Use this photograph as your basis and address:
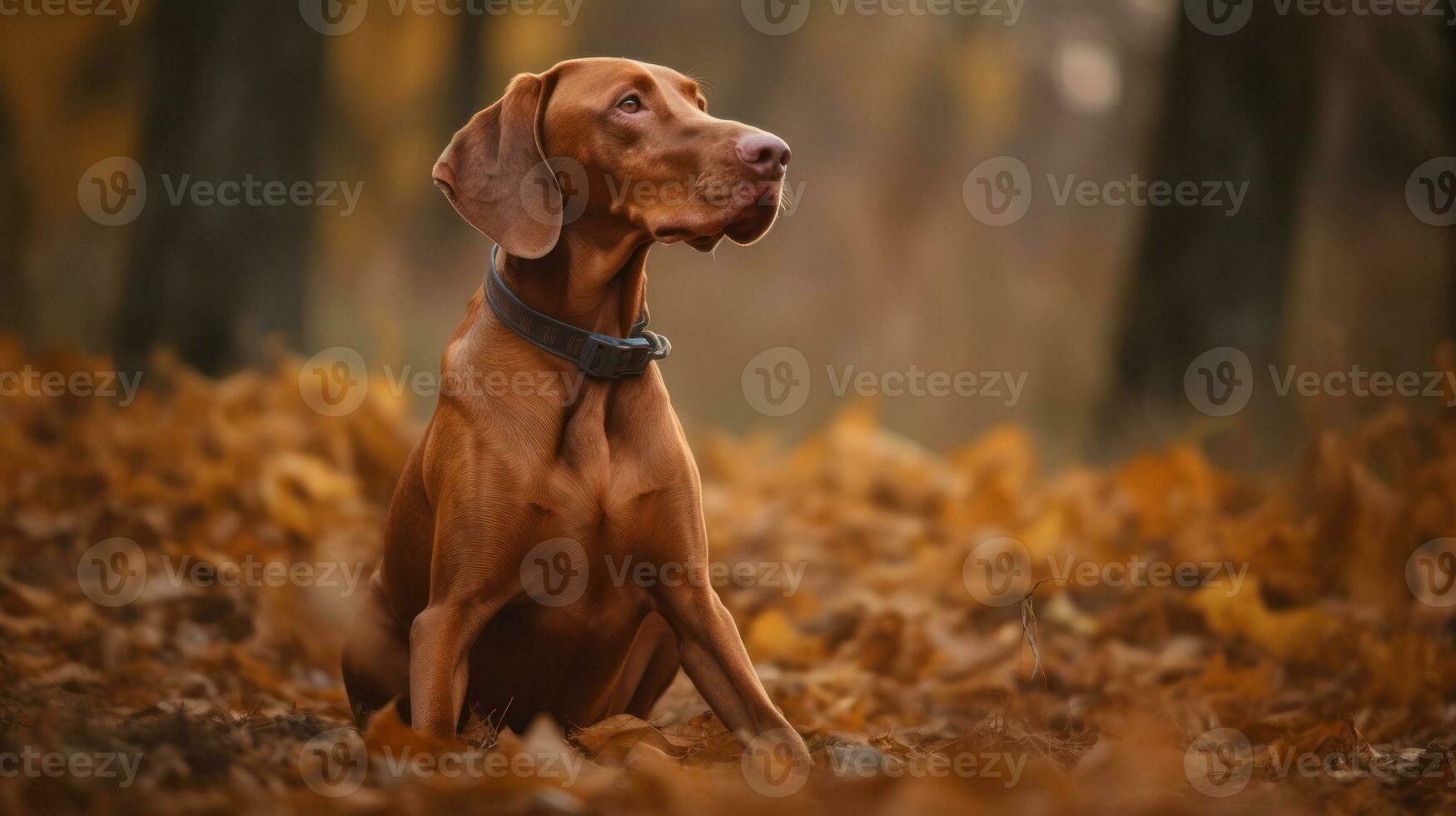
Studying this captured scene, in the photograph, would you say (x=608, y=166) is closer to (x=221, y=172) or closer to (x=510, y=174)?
(x=510, y=174)

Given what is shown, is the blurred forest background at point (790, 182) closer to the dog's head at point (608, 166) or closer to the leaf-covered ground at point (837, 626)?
the leaf-covered ground at point (837, 626)

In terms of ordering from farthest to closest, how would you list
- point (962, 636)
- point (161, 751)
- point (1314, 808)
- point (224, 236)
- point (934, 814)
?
1. point (224, 236)
2. point (962, 636)
3. point (1314, 808)
4. point (161, 751)
5. point (934, 814)

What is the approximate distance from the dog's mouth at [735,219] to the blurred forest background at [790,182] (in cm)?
A: 445

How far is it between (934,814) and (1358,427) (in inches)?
191

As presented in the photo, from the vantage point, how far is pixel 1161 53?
795 centimetres

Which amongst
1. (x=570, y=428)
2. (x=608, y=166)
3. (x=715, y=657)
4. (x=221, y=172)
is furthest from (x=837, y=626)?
(x=221, y=172)

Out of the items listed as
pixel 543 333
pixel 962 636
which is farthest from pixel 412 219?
pixel 543 333

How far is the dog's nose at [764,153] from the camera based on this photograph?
117 inches

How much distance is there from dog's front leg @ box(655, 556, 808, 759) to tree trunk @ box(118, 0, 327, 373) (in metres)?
5.21

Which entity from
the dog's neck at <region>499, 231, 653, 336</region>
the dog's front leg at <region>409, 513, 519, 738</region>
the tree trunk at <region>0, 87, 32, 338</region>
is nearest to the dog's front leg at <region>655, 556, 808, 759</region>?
the dog's front leg at <region>409, 513, 519, 738</region>

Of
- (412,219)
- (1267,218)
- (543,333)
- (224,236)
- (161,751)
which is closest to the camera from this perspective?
(161,751)

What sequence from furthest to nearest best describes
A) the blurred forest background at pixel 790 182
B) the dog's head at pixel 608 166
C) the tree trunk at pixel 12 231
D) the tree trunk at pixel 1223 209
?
the tree trunk at pixel 12 231 → the blurred forest background at pixel 790 182 → the tree trunk at pixel 1223 209 → the dog's head at pixel 608 166

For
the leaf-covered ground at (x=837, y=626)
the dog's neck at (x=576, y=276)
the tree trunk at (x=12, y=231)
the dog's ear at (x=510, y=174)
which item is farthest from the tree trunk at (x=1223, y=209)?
the tree trunk at (x=12, y=231)

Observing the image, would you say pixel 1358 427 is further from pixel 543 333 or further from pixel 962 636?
pixel 543 333
